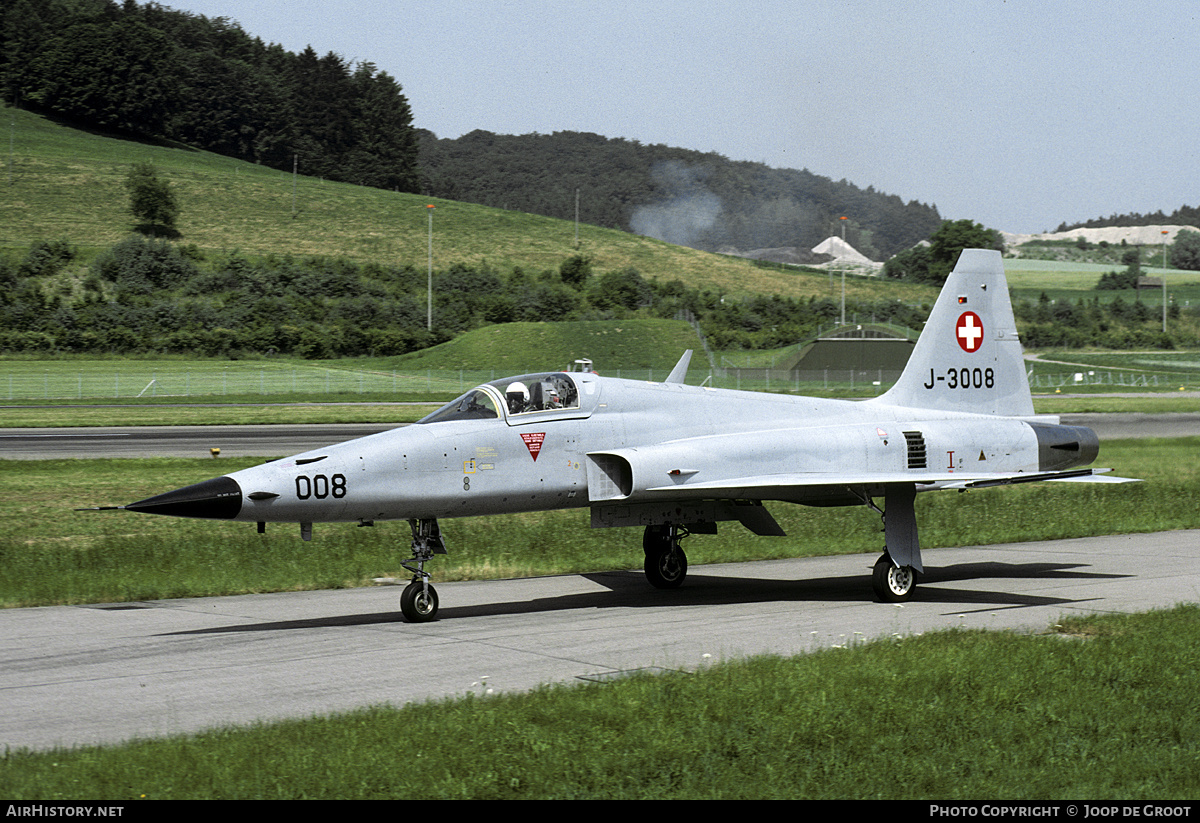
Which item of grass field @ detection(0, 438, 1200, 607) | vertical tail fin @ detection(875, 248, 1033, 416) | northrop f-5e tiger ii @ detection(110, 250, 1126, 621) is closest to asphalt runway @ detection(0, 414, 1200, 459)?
grass field @ detection(0, 438, 1200, 607)

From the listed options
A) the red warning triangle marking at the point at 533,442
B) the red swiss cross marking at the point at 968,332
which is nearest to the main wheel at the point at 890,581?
the red swiss cross marking at the point at 968,332

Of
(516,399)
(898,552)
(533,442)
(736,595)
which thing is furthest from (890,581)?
(516,399)

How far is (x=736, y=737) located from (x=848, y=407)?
28.9ft

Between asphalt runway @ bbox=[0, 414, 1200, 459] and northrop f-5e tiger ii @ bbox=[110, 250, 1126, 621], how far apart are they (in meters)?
19.3

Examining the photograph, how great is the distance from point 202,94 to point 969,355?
599 feet

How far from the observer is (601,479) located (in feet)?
44.5

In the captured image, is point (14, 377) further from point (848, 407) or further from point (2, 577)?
point (848, 407)

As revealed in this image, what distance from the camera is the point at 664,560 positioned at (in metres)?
15.4

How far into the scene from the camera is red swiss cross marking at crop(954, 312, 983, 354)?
55.1 ft

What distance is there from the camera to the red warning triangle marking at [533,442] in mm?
13248

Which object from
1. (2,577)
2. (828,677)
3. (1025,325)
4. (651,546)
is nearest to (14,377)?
(2,577)

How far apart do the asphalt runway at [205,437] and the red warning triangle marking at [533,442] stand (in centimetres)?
1970

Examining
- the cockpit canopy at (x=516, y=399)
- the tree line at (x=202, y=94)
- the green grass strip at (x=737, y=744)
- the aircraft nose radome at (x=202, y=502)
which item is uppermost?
the tree line at (x=202, y=94)

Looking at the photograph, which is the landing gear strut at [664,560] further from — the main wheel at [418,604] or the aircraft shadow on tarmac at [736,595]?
the main wheel at [418,604]
